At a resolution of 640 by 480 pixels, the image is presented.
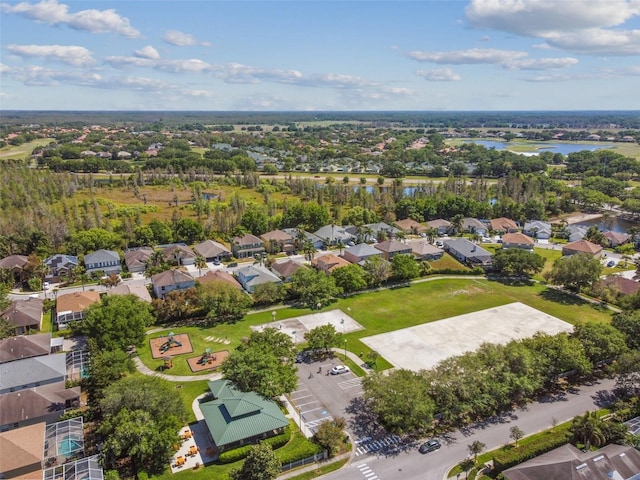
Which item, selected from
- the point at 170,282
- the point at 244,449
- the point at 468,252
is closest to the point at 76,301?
the point at 170,282

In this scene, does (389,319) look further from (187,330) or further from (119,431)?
(119,431)

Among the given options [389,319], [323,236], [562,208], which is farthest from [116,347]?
[562,208]

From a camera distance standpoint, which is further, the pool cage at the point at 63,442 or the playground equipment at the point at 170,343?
the playground equipment at the point at 170,343

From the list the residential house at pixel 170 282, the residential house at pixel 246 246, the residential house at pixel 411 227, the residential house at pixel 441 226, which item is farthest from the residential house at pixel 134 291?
the residential house at pixel 441 226

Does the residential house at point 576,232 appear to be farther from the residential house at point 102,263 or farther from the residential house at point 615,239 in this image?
the residential house at point 102,263

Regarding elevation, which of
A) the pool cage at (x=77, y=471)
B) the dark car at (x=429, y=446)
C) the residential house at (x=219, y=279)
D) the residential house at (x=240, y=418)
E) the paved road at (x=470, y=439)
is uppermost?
the residential house at (x=219, y=279)

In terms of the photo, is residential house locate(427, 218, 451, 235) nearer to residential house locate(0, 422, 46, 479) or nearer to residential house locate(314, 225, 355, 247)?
residential house locate(314, 225, 355, 247)

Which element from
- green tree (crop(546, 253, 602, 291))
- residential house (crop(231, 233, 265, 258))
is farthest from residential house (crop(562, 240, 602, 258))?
residential house (crop(231, 233, 265, 258))
